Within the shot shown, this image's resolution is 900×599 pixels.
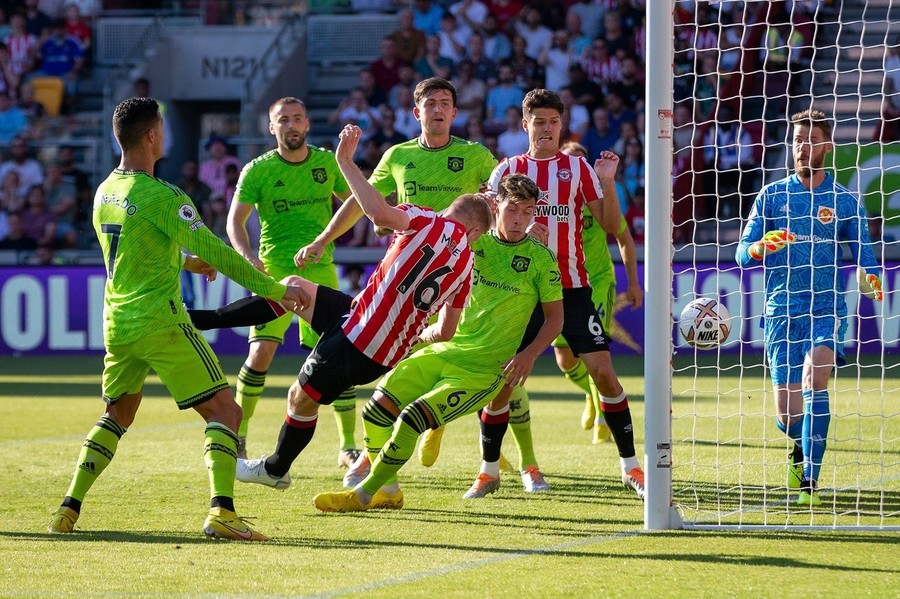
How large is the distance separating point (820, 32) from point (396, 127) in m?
6.34

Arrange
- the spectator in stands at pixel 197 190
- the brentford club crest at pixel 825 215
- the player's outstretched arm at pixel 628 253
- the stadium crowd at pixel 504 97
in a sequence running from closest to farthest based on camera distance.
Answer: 1. the brentford club crest at pixel 825 215
2. the player's outstretched arm at pixel 628 253
3. the stadium crowd at pixel 504 97
4. the spectator in stands at pixel 197 190

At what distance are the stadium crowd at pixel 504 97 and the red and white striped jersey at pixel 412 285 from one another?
1020 cm

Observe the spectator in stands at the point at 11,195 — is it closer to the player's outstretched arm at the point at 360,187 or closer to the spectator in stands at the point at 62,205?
the spectator in stands at the point at 62,205

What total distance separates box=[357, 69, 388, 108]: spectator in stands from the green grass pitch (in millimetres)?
10840

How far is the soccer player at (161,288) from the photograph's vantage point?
599cm

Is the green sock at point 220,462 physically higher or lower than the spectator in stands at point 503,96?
lower

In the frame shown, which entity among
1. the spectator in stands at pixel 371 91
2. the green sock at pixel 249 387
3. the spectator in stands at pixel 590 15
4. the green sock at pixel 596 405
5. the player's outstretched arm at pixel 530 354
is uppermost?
the spectator in stands at pixel 590 15

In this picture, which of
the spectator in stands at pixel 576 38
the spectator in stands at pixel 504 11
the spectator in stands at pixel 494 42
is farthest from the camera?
the spectator in stands at pixel 504 11

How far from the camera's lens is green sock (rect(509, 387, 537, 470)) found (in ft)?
25.6

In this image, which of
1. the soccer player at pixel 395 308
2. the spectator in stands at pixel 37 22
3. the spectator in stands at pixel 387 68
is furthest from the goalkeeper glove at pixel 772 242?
the spectator in stands at pixel 37 22

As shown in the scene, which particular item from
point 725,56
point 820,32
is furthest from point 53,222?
point 820,32

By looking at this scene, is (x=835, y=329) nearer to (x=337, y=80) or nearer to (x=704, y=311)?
(x=704, y=311)

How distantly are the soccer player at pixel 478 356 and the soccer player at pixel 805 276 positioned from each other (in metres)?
1.26

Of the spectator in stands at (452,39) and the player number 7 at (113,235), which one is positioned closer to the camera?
the player number 7 at (113,235)
